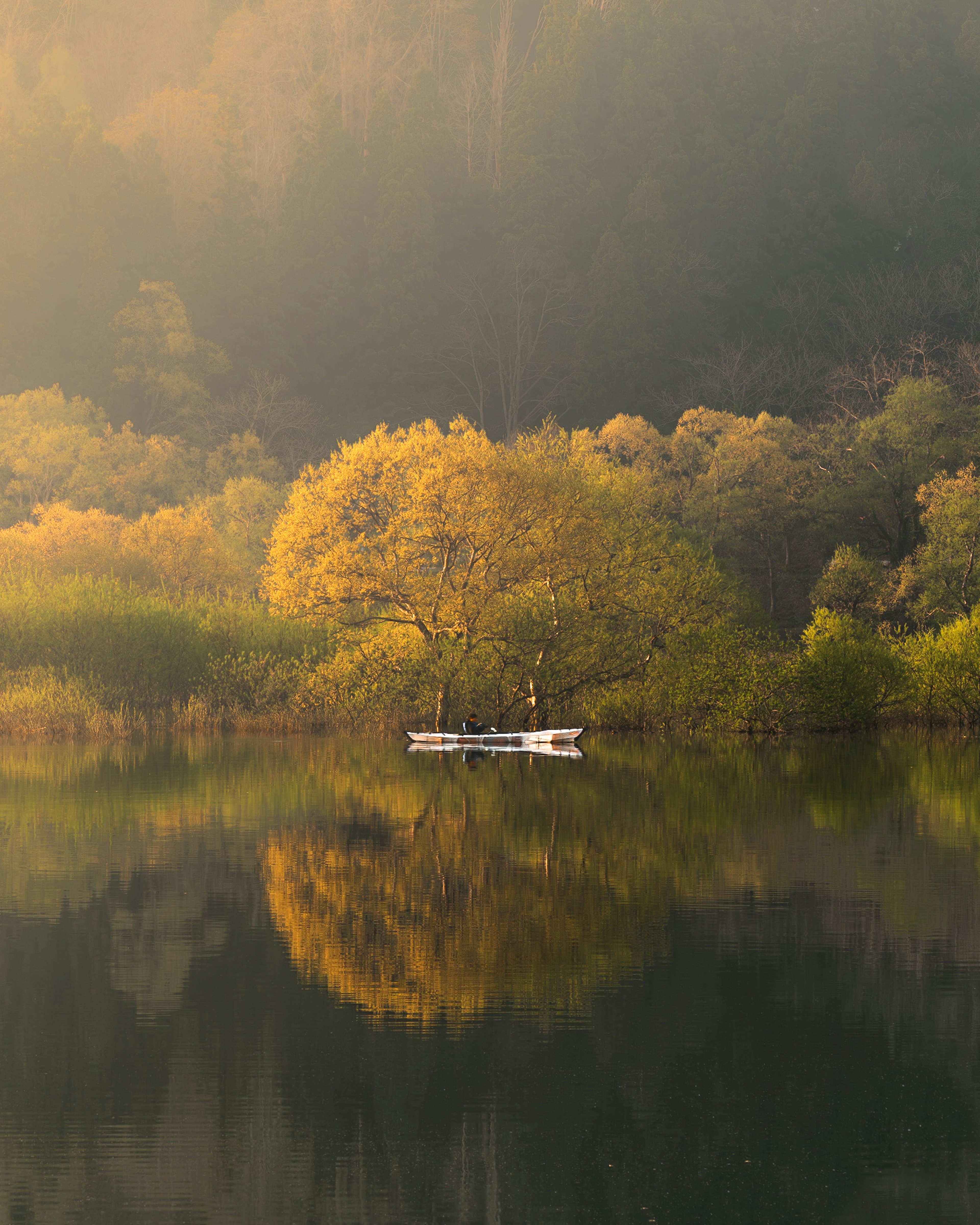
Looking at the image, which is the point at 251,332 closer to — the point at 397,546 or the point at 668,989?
the point at 397,546

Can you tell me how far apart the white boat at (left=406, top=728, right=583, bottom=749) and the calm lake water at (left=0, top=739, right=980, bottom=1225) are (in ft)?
49.5

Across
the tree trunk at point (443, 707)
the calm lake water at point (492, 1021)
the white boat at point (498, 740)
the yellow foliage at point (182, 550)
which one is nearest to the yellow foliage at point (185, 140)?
the yellow foliage at point (182, 550)

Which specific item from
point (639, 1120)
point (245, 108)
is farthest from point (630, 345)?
point (639, 1120)

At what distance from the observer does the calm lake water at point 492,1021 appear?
718cm

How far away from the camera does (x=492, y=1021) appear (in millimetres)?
9914

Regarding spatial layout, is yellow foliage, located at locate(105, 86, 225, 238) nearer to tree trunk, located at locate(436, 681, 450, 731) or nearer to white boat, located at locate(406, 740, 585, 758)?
tree trunk, located at locate(436, 681, 450, 731)

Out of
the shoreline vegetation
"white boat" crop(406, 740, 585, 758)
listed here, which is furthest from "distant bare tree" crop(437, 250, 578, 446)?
"white boat" crop(406, 740, 585, 758)

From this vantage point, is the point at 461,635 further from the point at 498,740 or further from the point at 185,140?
the point at 185,140

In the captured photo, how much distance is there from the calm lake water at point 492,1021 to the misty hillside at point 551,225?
7607cm

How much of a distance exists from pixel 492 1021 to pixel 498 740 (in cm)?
2722

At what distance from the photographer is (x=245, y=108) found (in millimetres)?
134125

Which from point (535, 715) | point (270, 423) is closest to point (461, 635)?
point (535, 715)

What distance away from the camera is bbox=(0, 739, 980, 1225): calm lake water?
7176 millimetres

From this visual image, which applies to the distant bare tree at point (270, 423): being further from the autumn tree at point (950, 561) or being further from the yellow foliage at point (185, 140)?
the autumn tree at point (950, 561)
